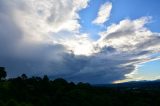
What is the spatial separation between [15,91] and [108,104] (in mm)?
53600

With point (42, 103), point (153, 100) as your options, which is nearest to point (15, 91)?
point (42, 103)

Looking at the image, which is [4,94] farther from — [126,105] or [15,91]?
[126,105]

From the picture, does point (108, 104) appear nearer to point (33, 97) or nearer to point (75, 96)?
point (75, 96)

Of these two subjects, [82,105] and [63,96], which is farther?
[63,96]

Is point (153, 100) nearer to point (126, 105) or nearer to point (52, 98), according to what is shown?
point (126, 105)

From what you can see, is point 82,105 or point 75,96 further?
point 75,96

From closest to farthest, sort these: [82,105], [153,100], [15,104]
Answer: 1. [15,104]
2. [82,105]
3. [153,100]

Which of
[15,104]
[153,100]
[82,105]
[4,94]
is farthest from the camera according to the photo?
[153,100]

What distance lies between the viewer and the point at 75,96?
593 ft

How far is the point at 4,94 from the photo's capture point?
180750mm

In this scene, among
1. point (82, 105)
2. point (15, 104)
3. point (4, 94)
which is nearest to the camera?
point (15, 104)

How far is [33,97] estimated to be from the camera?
606 ft

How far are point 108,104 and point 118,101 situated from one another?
1499 cm

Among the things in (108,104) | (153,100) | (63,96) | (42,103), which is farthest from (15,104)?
(153,100)
